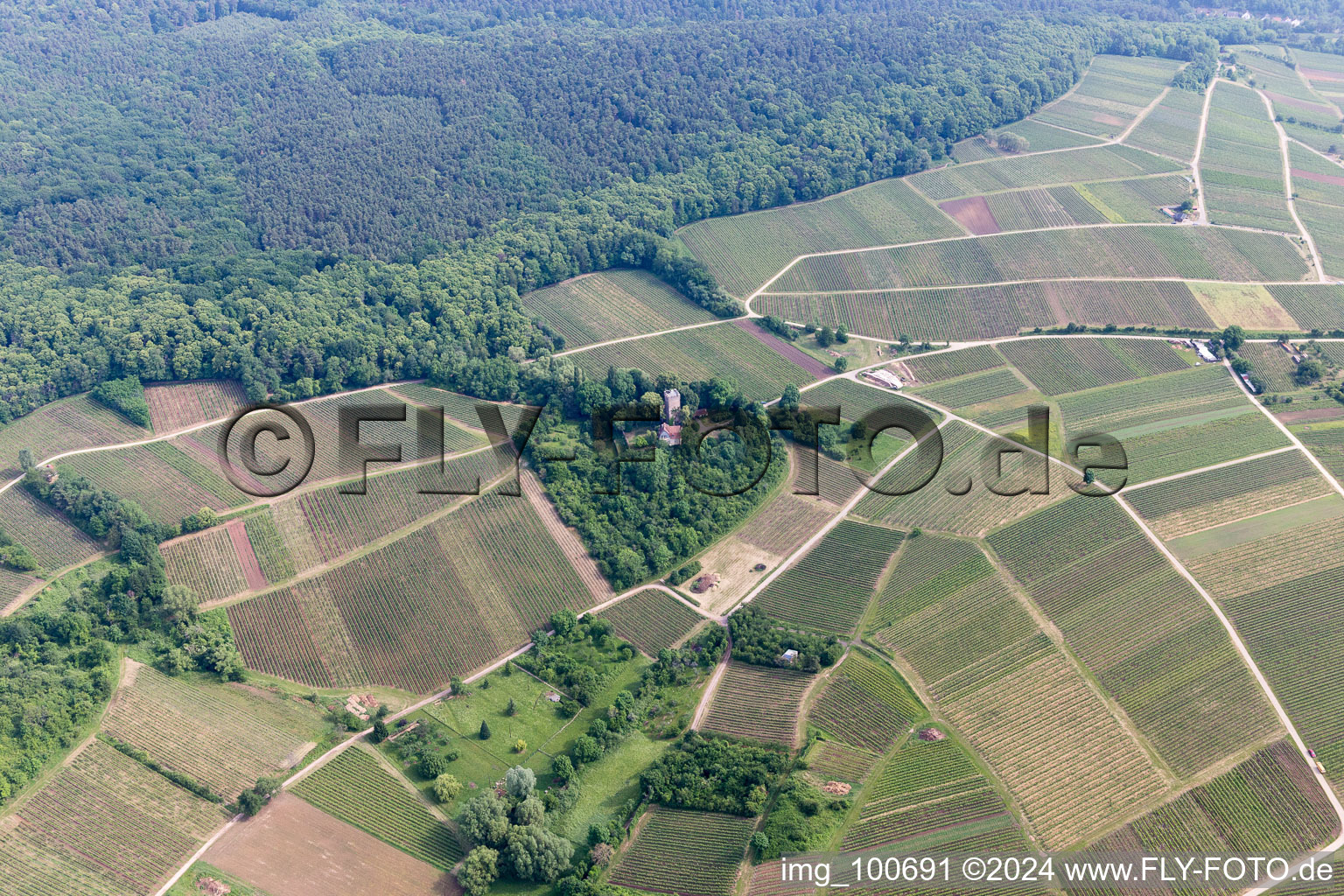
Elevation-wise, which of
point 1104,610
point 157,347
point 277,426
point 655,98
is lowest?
point 1104,610

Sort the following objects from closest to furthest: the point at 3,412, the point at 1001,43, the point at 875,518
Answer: the point at 875,518
the point at 3,412
the point at 1001,43

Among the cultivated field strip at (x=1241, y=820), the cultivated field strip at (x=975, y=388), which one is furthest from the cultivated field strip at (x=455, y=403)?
the cultivated field strip at (x=1241, y=820)

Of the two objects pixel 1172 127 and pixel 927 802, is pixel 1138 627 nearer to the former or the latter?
pixel 927 802

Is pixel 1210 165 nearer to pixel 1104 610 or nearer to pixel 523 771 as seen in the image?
pixel 1104 610

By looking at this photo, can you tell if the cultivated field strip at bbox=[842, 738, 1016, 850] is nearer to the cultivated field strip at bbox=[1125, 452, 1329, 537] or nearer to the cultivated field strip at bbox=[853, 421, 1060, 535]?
the cultivated field strip at bbox=[853, 421, 1060, 535]

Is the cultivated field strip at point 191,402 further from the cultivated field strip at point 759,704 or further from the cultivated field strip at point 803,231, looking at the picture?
the cultivated field strip at point 803,231

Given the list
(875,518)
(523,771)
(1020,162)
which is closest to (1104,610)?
(875,518)
